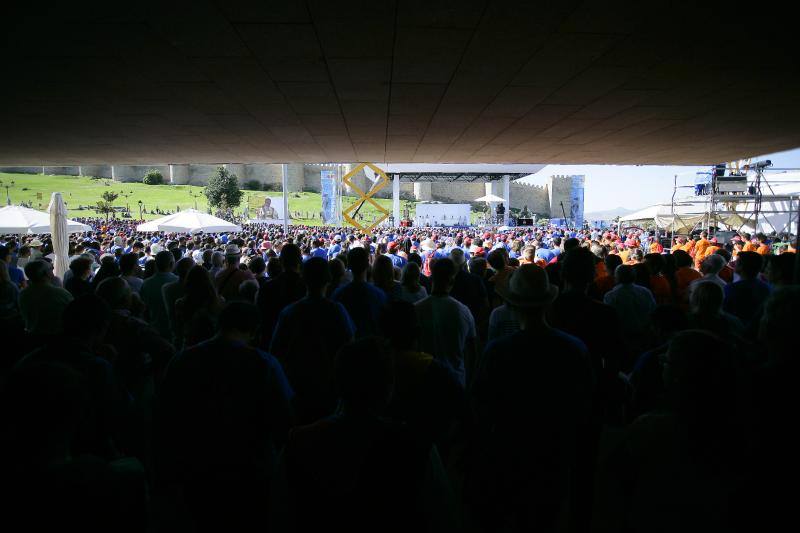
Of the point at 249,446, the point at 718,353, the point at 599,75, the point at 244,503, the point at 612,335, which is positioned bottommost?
the point at 244,503

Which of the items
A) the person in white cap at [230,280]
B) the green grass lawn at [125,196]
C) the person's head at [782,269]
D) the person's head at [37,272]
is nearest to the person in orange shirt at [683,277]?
the person's head at [782,269]

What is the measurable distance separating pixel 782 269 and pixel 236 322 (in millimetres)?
5027

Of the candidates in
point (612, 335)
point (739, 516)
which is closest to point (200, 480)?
point (739, 516)

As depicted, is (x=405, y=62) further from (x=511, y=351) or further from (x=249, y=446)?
(x=249, y=446)

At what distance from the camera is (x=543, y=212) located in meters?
92.9

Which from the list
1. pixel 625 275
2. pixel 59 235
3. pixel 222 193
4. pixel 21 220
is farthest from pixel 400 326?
pixel 222 193

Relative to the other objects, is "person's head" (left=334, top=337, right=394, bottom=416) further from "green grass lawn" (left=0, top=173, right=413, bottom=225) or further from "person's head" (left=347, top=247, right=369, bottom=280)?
"green grass lawn" (left=0, top=173, right=413, bottom=225)

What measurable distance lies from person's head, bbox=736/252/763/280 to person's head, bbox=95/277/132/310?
5637 millimetres

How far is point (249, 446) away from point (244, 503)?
9.9 inches

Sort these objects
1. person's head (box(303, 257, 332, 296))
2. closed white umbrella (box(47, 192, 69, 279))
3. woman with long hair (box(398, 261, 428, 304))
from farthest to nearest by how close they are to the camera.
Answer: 1. closed white umbrella (box(47, 192, 69, 279))
2. woman with long hair (box(398, 261, 428, 304))
3. person's head (box(303, 257, 332, 296))

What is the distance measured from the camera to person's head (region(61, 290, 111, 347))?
253cm

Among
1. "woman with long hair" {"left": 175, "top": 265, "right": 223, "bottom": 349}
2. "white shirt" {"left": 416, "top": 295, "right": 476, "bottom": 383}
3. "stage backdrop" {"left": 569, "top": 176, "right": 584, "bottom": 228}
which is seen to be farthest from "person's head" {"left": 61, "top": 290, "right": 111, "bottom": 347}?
"stage backdrop" {"left": 569, "top": 176, "right": 584, "bottom": 228}

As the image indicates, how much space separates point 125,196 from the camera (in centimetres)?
8238

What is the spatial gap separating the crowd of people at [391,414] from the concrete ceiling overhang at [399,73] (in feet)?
6.28
